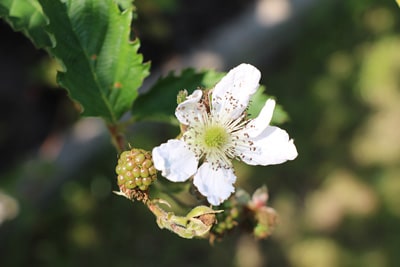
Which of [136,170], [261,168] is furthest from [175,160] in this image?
[261,168]

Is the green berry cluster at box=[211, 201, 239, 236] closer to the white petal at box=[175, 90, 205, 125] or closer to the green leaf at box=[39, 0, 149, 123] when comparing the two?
the white petal at box=[175, 90, 205, 125]

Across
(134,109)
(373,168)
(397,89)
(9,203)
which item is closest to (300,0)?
(397,89)

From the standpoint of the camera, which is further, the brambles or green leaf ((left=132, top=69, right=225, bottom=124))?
green leaf ((left=132, top=69, right=225, bottom=124))

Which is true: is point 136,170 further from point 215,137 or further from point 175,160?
point 215,137

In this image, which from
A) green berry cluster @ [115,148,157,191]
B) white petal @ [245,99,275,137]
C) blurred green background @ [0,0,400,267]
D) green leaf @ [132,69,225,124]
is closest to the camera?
green berry cluster @ [115,148,157,191]

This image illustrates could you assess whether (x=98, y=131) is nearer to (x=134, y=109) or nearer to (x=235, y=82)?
(x=134, y=109)

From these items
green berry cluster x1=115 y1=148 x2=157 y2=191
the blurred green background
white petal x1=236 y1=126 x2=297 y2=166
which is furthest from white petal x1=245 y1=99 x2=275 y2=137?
the blurred green background
